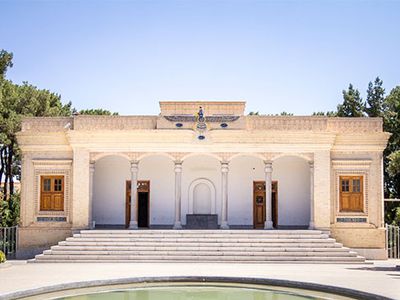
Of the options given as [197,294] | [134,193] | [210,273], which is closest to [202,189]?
[134,193]

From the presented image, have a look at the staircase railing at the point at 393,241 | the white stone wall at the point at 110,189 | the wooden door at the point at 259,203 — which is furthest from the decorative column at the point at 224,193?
the staircase railing at the point at 393,241

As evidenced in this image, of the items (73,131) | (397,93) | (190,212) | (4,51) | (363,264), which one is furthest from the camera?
(397,93)

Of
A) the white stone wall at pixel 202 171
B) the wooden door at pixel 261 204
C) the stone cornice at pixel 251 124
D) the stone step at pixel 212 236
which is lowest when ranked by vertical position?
the stone step at pixel 212 236

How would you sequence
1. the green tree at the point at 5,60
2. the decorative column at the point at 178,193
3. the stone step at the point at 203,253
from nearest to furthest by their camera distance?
1. the stone step at the point at 203,253
2. the decorative column at the point at 178,193
3. the green tree at the point at 5,60

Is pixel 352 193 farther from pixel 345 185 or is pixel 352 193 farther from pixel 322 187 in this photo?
pixel 322 187

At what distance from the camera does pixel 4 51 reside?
95.3 ft

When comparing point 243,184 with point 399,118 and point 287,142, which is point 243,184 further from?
point 399,118

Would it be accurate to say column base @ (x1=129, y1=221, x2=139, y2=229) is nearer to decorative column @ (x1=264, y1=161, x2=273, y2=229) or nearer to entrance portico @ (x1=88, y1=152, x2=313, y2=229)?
entrance portico @ (x1=88, y1=152, x2=313, y2=229)

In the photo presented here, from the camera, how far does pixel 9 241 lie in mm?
23094

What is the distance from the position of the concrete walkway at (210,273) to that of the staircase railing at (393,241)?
231 centimetres

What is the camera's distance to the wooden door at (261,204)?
24.9m

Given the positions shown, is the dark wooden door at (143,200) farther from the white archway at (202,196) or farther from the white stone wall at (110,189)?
the white archway at (202,196)

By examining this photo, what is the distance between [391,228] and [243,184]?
6.04 m

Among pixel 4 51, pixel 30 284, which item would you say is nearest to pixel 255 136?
pixel 30 284
